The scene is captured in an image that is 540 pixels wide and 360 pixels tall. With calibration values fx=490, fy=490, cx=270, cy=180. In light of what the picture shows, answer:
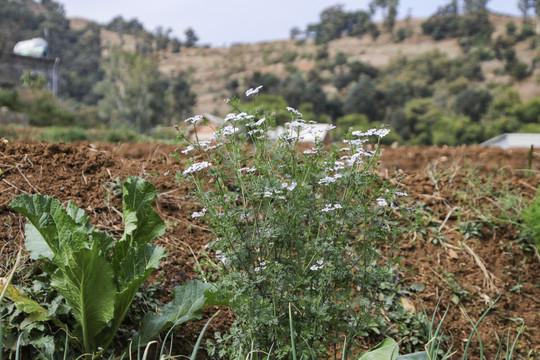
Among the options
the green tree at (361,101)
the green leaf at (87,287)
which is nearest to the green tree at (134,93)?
the green tree at (361,101)

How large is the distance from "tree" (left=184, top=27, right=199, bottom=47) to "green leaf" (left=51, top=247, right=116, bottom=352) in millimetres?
75033

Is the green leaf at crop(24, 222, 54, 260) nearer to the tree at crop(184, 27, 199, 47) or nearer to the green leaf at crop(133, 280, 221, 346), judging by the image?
the green leaf at crop(133, 280, 221, 346)

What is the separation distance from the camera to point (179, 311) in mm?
2012

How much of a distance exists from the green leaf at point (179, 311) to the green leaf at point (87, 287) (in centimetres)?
18

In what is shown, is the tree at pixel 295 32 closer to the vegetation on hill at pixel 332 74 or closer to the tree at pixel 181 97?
the vegetation on hill at pixel 332 74

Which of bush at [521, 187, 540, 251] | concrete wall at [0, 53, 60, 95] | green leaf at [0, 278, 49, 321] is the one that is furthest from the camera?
concrete wall at [0, 53, 60, 95]

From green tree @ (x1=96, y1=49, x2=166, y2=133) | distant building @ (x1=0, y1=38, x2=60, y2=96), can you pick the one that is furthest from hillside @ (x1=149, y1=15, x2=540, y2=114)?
distant building @ (x1=0, y1=38, x2=60, y2=96)

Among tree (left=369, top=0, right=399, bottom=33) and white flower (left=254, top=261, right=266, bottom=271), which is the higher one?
tree (left=369, top=0, right=399, bottom=33)

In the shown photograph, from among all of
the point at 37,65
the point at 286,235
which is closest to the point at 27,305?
the point at 286,235

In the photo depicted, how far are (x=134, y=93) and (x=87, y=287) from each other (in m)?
37.0

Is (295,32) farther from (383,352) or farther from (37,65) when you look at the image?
(383,352)

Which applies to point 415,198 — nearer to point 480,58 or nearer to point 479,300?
point 479,300

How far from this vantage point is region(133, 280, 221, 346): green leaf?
196 cm

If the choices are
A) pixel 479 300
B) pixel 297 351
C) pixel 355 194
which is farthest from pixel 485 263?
pixel 297 351
